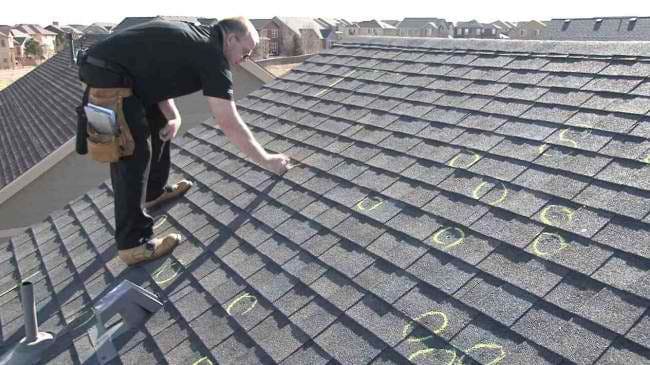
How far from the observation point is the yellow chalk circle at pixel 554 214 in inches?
107

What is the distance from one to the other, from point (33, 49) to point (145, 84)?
7662cm

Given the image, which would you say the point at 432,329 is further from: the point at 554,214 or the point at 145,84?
the point at 145,84

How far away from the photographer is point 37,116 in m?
13.3

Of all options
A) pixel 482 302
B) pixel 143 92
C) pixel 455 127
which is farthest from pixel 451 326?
pixel 143 92

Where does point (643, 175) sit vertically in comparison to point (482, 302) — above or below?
above

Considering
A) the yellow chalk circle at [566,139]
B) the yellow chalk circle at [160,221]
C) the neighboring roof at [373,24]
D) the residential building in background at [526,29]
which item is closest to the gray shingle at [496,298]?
the yellow chalk circle at [566,139]

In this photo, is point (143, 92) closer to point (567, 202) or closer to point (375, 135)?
point (375, 135)

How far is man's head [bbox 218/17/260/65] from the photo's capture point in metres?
3.70

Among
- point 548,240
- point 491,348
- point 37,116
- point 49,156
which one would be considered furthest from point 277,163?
point 37,116

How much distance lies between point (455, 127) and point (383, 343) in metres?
2.17

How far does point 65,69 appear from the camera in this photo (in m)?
15.9

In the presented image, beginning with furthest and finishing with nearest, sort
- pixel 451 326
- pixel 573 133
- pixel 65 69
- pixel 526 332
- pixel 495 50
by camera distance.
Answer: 1. pixel 65 69
2. pixel 495 50
3. pixel 573 133
4. pixel 451 326
5. pixel 526 332

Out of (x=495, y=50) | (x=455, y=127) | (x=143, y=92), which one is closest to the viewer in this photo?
(x=143, y=92)

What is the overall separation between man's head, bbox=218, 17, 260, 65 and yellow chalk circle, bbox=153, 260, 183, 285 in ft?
5.11
